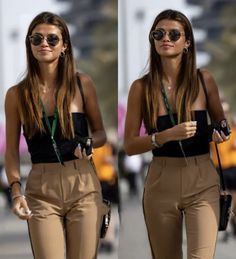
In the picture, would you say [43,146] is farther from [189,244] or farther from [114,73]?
[114,73]

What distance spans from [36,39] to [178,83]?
0.59 metres

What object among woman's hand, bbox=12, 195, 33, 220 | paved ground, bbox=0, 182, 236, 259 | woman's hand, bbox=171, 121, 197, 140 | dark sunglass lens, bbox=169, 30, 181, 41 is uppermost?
dark sunglass lens, bbox=169, 30, 181, 41

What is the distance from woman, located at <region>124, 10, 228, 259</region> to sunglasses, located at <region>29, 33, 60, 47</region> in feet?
1.19

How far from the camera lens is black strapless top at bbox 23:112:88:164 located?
3.24m

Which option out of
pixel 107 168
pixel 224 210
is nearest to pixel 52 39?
pixel 224 210

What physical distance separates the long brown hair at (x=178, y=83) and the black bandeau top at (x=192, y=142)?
4 cm

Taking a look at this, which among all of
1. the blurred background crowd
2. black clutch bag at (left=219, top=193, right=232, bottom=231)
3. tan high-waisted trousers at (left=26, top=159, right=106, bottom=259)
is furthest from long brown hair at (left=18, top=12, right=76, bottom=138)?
the blurred background crowd

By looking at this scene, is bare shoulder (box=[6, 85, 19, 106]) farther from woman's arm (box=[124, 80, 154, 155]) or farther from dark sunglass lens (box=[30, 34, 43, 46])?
woman's arm (box=[124, 80, 154, 155])

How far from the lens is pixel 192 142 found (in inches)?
130

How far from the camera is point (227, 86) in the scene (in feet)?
19.3

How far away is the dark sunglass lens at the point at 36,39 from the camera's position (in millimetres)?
3311

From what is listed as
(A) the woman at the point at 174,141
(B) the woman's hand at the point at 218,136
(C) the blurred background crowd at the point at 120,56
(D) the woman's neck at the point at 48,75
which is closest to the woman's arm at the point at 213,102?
(A) the woman at the point at 174,141

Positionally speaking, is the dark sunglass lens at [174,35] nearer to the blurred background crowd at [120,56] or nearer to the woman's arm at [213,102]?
the woman's arm at [213,102]

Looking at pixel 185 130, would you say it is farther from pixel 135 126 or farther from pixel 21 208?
pixel 21 208
